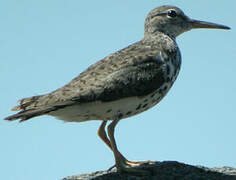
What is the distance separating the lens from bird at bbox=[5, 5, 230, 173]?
1328 centimetres

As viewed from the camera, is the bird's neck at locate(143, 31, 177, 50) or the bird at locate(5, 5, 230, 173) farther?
the bird's neck at locate(143, 31, 177, 50)

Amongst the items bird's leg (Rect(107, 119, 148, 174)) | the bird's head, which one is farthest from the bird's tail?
the bird's head

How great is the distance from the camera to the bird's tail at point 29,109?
12.7 m

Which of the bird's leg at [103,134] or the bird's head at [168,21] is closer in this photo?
the bird's leg at [103,134]

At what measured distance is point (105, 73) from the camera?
46.0ft

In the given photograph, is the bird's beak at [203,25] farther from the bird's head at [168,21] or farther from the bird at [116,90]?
the bird at [116,90]

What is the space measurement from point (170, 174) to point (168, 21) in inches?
207

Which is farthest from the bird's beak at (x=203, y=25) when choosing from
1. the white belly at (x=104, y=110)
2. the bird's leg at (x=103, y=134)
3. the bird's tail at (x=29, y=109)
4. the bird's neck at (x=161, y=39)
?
the bird's tail at (x=29, y=109)

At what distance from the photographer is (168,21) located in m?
16.4

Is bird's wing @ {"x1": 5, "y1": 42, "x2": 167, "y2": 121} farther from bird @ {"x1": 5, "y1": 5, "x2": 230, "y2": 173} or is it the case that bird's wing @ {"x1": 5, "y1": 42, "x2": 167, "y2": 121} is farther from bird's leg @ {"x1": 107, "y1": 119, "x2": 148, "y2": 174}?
bird's leg @ {"x1": 107, "y1": 119, "x2": 148, "y2": 174}

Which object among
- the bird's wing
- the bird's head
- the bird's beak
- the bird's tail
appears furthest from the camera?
the bird's beak

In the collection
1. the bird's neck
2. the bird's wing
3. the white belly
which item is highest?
the bird's neck

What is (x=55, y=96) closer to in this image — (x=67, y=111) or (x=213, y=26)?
(x=67, y=111)

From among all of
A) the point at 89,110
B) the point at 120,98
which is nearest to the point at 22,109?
the point at 89,110
